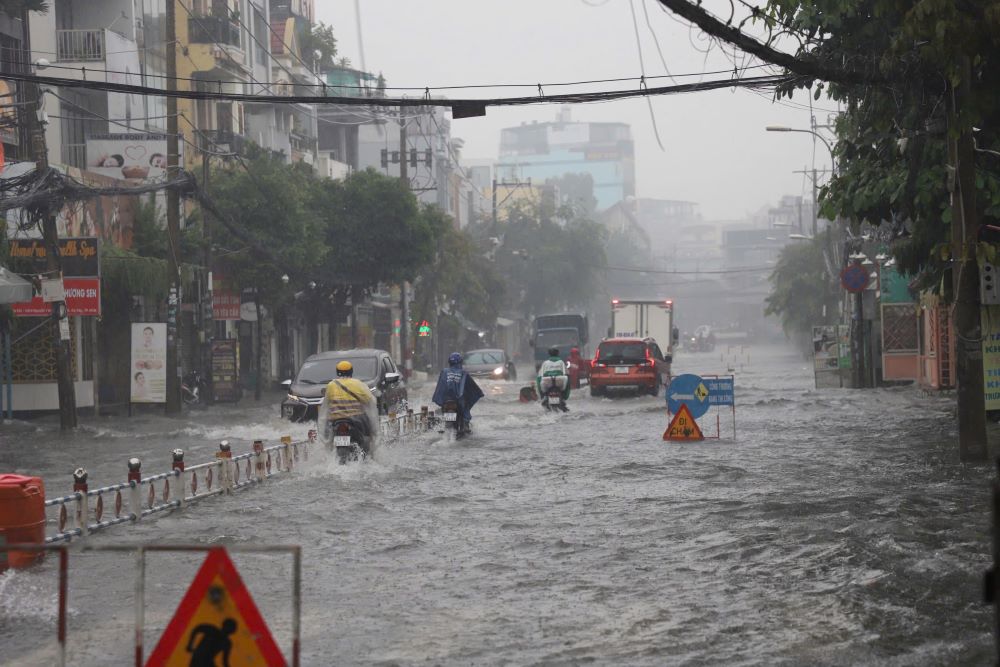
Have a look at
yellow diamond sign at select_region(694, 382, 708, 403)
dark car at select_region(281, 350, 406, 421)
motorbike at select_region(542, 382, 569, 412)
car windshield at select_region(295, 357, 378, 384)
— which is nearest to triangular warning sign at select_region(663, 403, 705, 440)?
yellow diamond sign at select_region(694, 382, 708, 403)

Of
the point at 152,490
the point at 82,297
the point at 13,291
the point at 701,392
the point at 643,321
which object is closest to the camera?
the point at 152,490

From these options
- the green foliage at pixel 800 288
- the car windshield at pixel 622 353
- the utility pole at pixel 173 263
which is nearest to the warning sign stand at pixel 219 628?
the utility pole at pixel 173 263

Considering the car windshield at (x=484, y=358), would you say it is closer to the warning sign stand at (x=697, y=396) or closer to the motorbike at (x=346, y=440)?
the warning sign stand at (x=697, y=396)

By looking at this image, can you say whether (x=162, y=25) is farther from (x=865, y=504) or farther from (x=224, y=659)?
(x=224, y=659)

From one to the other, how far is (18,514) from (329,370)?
608 inches

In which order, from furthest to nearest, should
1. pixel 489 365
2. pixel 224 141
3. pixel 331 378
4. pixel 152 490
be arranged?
pixel 489 365, pixel 224 141, pixel 331 378, pixel 152 490

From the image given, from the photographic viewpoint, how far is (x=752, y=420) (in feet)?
95.3

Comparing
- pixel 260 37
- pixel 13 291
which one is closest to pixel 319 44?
pixel 260 37

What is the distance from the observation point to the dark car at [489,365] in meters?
51.1

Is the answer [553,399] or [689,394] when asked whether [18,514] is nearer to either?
[689,394]

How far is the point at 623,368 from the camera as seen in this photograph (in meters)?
38.8

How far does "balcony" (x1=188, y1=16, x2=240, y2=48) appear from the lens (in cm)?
5025

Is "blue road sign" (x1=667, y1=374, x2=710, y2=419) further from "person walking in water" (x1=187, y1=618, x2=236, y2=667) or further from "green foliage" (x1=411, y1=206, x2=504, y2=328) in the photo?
"green foliage" (x1=411, y1=206, x2=504, y2=328)

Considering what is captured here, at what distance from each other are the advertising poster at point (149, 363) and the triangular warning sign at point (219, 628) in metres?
26.4
